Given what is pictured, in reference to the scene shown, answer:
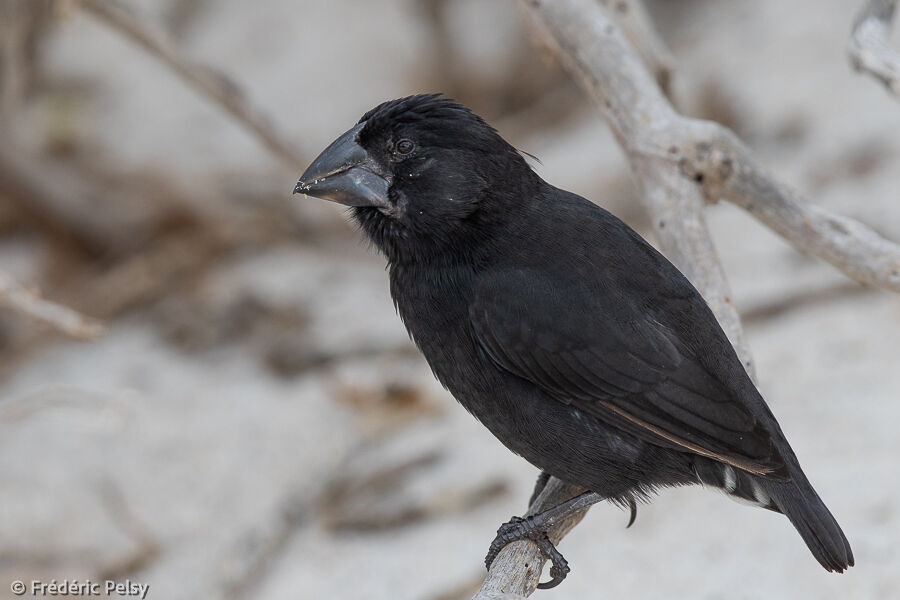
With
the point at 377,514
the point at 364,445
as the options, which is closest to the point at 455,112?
the point at 377,514

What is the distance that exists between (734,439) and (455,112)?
1024 millimetres

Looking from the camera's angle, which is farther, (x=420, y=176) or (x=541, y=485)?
(x=541, y=485)

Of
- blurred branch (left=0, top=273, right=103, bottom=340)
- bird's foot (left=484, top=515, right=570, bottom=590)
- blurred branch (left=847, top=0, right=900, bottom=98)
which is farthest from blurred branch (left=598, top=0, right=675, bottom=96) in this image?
blurred branch (left=0, top=273, right=103, bottom=340)

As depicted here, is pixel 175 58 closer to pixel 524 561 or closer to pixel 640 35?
pixel 640 35

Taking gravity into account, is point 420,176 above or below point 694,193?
above

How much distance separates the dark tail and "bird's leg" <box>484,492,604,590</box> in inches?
17.1

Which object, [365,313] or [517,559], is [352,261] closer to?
[365,313]

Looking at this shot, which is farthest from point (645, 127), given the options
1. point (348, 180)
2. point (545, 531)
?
point (545, 531)

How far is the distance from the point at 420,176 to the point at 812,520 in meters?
1.22

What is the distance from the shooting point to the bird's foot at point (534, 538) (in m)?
2.73

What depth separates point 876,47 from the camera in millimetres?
2975

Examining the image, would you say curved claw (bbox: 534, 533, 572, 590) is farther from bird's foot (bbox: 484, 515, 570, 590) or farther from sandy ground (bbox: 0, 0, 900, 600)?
sandy ground (bbox: 0, 0, 900, 600)

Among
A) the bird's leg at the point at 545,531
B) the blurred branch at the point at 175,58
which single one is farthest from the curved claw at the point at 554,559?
the blurred branch at the point at 175,58

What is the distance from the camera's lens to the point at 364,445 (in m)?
4.75
